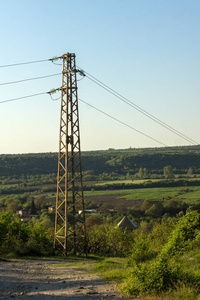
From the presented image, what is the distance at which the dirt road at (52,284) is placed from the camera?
1176 centimetres

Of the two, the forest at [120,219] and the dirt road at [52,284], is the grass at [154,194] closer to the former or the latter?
the forest at [120,219]

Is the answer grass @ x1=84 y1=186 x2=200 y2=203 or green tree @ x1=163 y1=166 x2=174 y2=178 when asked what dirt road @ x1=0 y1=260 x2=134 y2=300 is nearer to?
grass @ x1=84 y1=186 x2=200 y2=203

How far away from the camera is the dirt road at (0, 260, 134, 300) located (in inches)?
463

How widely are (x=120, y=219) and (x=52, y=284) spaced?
6867cm

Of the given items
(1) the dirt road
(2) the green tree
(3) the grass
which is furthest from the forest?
(1) the dirt road

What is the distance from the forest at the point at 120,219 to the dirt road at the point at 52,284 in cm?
73

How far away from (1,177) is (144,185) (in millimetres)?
63008

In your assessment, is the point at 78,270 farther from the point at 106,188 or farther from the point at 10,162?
the point at 10,162

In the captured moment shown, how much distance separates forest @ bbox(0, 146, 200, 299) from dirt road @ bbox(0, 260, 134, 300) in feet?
2.40

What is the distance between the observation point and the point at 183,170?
194 m

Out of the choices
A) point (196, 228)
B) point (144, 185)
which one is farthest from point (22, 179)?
point (196, 228)

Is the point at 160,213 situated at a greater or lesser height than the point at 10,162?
lesser

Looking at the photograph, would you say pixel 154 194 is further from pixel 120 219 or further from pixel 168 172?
pixel 168 172

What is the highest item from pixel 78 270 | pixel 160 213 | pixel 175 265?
pixel 175 265
